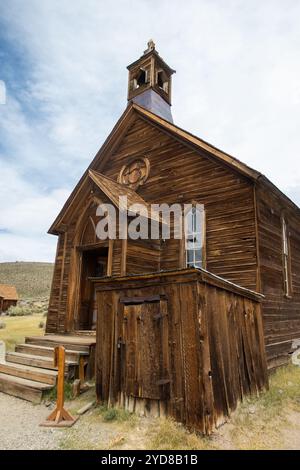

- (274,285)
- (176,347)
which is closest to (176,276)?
(176,347)

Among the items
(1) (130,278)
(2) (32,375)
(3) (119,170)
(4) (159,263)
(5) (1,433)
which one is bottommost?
(5) (1,433)

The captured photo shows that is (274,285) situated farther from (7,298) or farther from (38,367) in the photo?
(7,298)

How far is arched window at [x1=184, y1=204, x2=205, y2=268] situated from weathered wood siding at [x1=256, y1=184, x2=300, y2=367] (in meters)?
1.87

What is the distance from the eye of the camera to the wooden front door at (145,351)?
18.3ft

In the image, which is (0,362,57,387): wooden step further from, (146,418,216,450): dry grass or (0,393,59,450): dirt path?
(146,418,216,450): dry grass

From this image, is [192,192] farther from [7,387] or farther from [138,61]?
[138,61]

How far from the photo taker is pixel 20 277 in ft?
270

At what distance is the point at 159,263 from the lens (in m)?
11.1

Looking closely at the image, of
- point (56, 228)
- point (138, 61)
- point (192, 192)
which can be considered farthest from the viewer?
point (138, 61)

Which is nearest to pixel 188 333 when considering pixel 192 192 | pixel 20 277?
pixel 192 192
